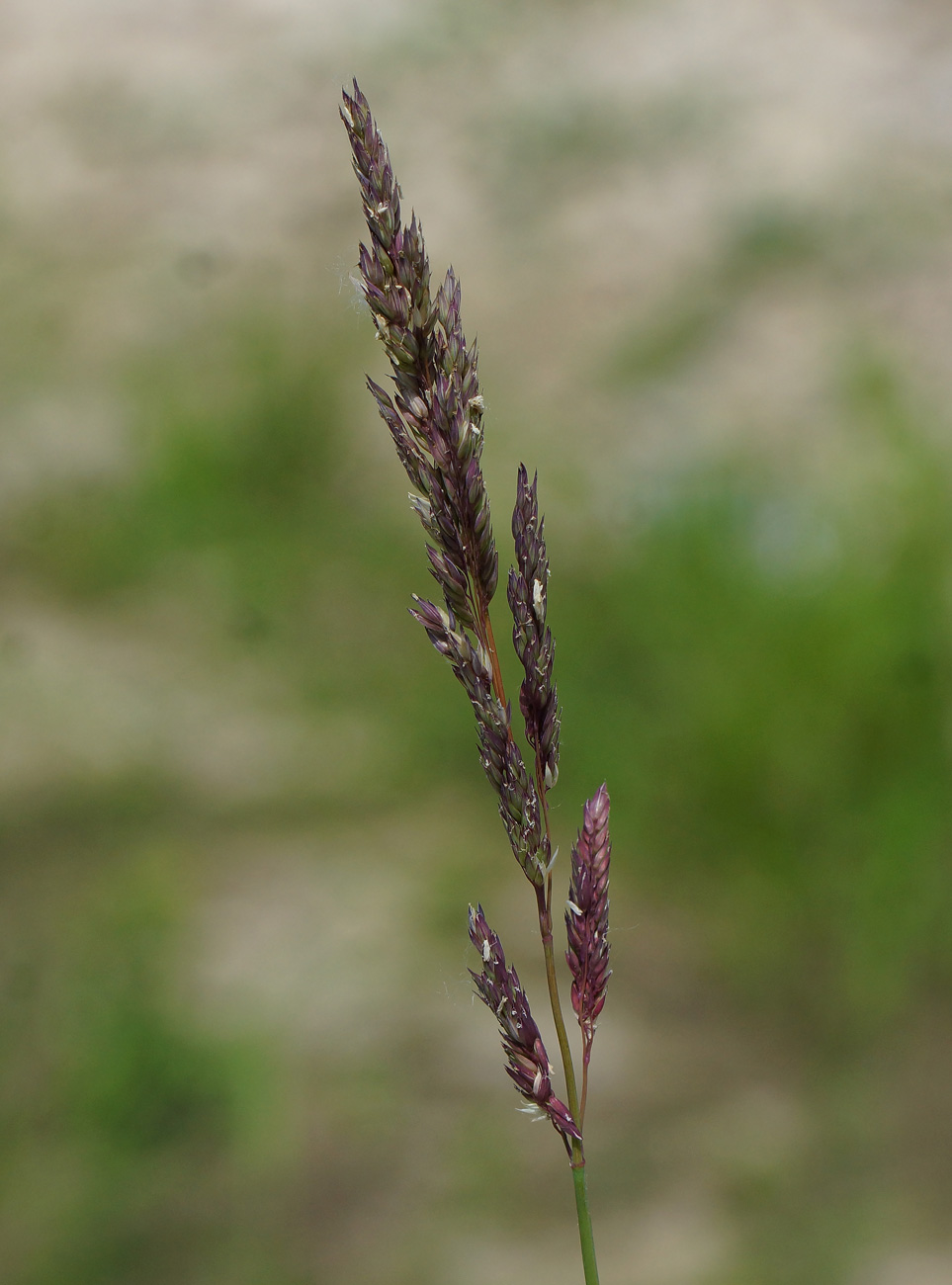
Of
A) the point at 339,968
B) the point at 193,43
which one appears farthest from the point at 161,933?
the point at 193,43

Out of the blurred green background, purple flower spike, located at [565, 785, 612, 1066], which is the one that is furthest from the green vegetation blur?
purple flower spike, located at [565, 785, 612, 1066]

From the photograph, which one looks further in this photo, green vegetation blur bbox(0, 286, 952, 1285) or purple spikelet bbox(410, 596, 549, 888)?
green vegetation blur bbox(0, 286, 952, 1285)

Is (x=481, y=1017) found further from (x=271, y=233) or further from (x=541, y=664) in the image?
(x=271, y=233)

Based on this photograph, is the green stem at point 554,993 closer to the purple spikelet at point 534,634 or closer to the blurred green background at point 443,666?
the purple spikelet at point 534,634

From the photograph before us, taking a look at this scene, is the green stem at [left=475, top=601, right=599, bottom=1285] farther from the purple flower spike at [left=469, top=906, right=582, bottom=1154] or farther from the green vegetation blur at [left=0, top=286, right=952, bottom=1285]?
the green vegetation blur at [left=0, top=286, right=952, bottom=1285]

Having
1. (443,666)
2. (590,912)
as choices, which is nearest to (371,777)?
(443,666)

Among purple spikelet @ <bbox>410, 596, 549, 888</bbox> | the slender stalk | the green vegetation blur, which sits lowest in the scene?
the slender stalk

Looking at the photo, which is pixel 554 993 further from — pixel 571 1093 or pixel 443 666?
pixel 443 666

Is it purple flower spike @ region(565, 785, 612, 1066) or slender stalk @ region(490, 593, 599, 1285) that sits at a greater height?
purple flower spike @ region(565, 785, 612, 1066)
